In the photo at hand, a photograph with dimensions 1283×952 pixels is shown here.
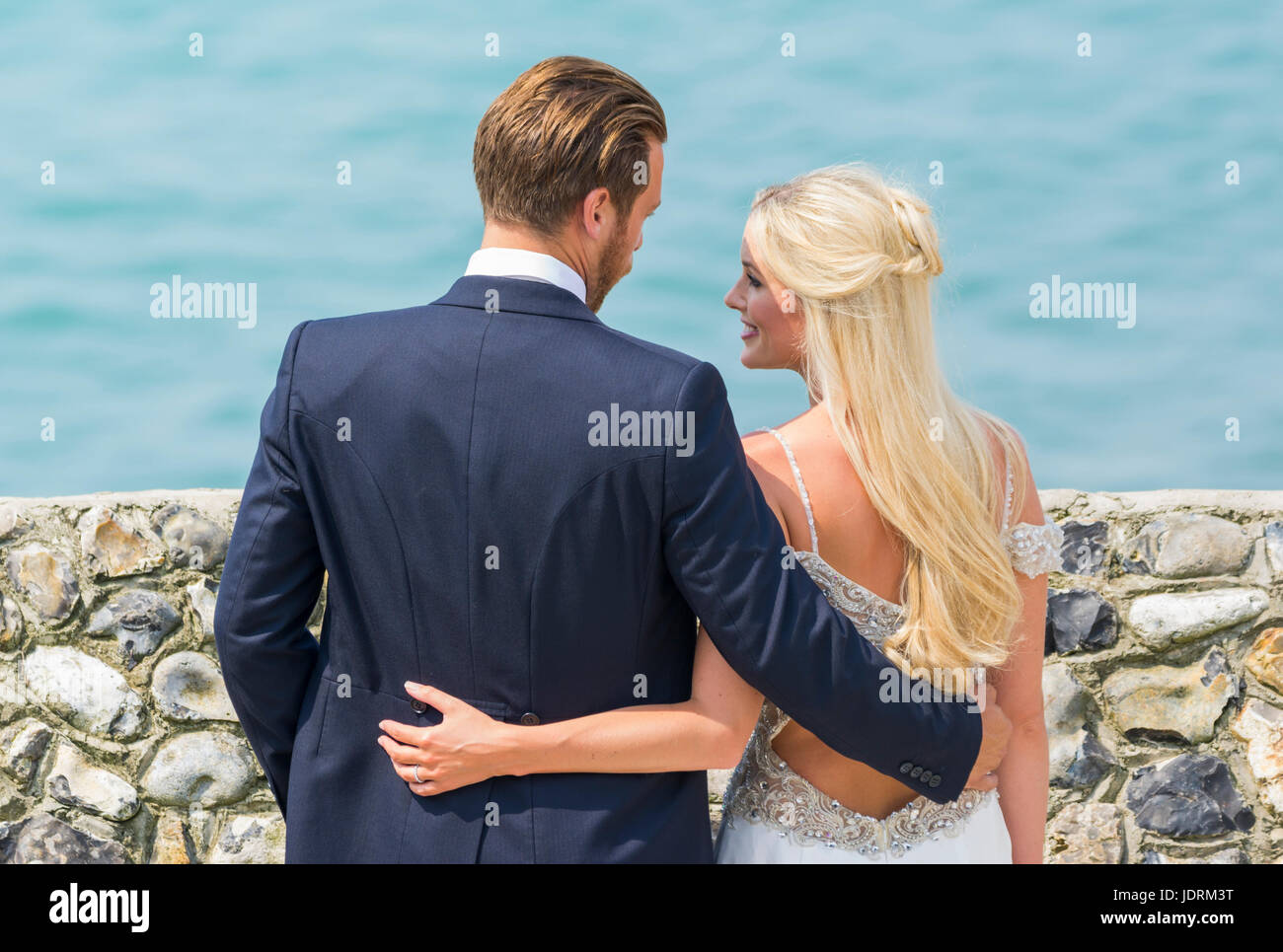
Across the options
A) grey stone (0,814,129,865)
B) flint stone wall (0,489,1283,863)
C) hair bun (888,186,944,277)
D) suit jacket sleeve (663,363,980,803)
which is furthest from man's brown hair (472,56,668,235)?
grey stone (0,814,129,865)

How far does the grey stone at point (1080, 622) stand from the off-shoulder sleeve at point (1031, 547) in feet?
3.62

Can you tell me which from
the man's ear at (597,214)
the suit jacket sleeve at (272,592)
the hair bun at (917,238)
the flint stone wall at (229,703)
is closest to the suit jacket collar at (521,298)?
the man's ear at (597,214)

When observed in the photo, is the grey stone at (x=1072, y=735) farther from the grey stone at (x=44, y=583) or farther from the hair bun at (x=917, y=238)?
the grey stone at (x=44, y=583)

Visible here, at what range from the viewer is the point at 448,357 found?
150 centimetres

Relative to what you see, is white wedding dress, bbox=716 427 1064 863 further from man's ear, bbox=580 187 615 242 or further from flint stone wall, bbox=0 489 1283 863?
flint stone wall, bbox=0 489 1283 863

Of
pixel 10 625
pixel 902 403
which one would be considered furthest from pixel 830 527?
pixel 10 625

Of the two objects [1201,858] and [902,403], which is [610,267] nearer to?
[902,403]

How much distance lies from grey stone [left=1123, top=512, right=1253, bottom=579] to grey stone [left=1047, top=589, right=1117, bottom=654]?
14 cm

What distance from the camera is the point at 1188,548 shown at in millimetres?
2979

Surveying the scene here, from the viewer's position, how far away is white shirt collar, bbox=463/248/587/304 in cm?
157

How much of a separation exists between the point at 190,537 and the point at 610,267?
1.97 m
